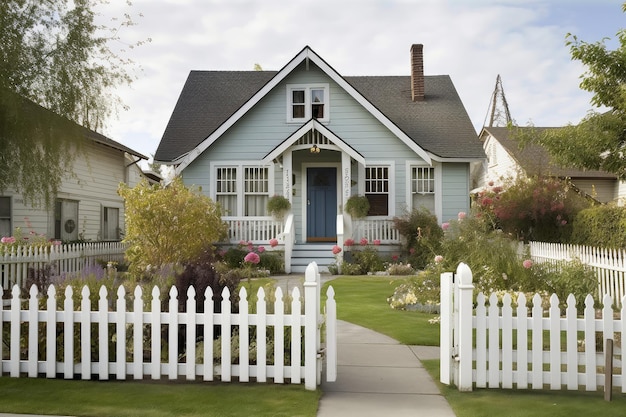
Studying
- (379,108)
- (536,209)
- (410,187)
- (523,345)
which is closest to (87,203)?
(379,108)

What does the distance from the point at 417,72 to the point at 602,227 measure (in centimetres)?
1230

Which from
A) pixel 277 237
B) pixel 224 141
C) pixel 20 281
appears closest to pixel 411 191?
pixel 277 237

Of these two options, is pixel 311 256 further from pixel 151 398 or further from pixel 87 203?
pixel 151 398

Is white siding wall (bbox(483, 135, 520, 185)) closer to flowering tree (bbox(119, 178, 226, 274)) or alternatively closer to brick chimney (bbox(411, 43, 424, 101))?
brick chimney (bbox(411, 43, 424, 101))

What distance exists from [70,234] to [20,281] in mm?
7444

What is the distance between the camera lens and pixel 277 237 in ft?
62.6

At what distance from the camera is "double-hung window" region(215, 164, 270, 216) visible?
68.1ft

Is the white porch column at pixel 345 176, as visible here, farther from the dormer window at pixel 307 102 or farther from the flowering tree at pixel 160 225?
the flowering tree at pixel 160 225

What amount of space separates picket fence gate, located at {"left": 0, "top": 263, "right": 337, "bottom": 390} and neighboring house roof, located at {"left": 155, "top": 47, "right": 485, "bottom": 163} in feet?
47.0

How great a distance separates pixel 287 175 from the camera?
763 inches

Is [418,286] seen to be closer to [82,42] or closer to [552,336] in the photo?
[552,336]

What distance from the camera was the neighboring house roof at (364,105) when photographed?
66.5 feet

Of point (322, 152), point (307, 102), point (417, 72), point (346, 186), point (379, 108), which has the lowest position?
point (346, 186)

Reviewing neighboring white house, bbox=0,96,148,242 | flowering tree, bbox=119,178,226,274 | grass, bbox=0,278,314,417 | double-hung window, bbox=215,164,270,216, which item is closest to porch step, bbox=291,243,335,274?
double-hung window, bbox=215,164,270,216
